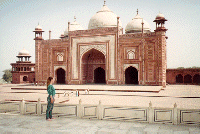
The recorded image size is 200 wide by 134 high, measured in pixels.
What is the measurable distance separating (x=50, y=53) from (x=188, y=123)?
18757 mm

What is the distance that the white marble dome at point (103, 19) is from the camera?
21656mm

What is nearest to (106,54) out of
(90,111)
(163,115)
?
(90,111)

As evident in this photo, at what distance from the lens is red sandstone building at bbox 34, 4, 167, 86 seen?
1834 centimetres

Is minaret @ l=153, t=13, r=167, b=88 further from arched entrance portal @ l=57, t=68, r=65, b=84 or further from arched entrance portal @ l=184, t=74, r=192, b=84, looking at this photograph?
arched entrance portal @ l=57, t=68, r=65, b=84

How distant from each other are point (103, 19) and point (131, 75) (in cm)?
647

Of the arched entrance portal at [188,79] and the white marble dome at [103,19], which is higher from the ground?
the white marble dome at [103,19]

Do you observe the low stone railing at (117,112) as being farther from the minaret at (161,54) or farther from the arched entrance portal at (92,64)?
the arched entrance portal at (92,64)

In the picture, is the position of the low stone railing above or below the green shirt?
below

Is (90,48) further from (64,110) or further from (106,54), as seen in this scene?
(64,110)

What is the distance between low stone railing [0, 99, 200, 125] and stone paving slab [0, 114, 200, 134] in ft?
0.50

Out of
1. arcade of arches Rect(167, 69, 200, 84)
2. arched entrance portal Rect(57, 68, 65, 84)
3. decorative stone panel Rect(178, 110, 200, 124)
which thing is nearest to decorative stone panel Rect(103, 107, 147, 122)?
decorative stone panel Rect(178, 110, 200, 124)

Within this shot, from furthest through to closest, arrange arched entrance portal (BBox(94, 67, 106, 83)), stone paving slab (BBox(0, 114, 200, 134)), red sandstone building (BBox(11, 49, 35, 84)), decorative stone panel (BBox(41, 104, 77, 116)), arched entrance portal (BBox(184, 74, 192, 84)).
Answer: red sandstone building (BBox(11, 49, 35, 84)) → arched entrance portal (BBox(184, 74, 192, 84)) → arched entrance portal (BBox(94, 67, 106, 83)) → decorative stone panel (BBox(41, 104, 77, 116)) → stone paving slab (BBox(0, 114, 200, 134))

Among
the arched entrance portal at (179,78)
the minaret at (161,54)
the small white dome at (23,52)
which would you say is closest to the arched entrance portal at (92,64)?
the minaret at (161,54)

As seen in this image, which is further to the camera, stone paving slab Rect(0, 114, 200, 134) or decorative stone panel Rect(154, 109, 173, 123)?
decorative stone panel Rect(154, 109, 173, 123)
